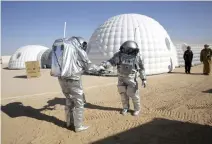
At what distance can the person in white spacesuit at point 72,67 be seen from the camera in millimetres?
4703

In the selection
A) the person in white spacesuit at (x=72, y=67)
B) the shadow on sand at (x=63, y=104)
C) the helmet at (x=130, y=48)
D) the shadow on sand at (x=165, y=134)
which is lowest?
the shadow on sand at (x=165, y=134)

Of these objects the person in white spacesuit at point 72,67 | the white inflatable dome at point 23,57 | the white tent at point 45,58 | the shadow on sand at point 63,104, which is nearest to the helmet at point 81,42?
the person in white spacesuit at point 72,67

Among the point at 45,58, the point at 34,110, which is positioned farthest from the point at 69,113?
the point at 45,58

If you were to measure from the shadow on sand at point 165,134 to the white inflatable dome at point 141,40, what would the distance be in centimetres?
914

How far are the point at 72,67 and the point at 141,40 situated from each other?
32.4ft

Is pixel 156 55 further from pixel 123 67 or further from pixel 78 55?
pixel 78 55

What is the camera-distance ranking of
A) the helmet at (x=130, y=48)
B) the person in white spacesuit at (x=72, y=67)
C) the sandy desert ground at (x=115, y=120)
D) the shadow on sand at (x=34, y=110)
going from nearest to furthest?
the sandy desert ground at (x=115, y=120) < the person in white spacesuit at (x=72, y=67) < the helmet at (x=130, y=48) < the shadow on sand at (x=34, y=110)

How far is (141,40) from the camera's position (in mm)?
13953

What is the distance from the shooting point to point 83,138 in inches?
183

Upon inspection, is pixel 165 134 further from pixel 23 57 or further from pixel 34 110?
pixel 23 57

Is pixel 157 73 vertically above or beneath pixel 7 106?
above

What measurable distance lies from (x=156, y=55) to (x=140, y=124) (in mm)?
9515

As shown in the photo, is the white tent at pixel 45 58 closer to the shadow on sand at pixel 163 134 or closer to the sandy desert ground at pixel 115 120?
the sandy desert ground at pixel 115 120

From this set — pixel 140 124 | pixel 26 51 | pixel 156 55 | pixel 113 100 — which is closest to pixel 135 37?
pixel 156 55
